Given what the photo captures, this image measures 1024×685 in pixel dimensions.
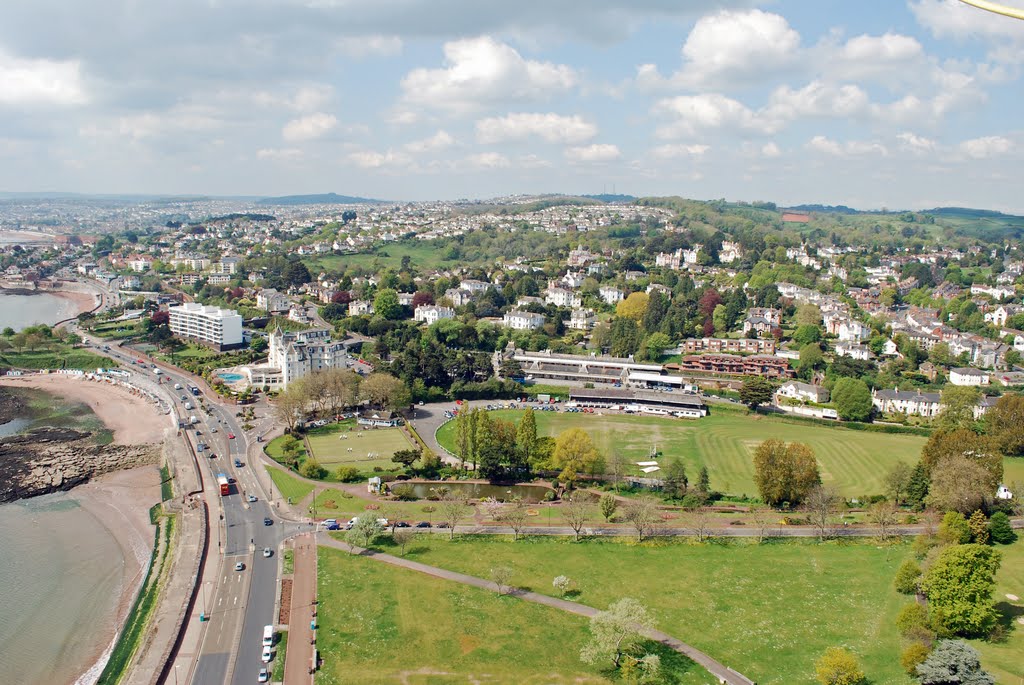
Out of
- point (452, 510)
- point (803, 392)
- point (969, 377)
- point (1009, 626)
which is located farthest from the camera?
point (969, 377)

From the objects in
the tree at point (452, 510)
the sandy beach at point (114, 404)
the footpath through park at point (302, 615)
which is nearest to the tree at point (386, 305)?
the sandy beach at point (114, 404)

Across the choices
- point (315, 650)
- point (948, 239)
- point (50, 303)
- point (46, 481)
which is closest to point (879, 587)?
point (315, 650)

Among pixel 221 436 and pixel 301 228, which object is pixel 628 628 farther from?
pixel 301 228

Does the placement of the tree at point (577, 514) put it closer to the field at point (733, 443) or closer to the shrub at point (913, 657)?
the field at point (733, 443)

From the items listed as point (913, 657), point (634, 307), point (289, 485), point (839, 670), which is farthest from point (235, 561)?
point (634, 307)

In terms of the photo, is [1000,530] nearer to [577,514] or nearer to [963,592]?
[963,592]

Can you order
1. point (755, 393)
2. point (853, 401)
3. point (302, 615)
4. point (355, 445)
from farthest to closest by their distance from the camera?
point (755, 393) < point (853, 401) < point (355, 445) < point (302, 615)
